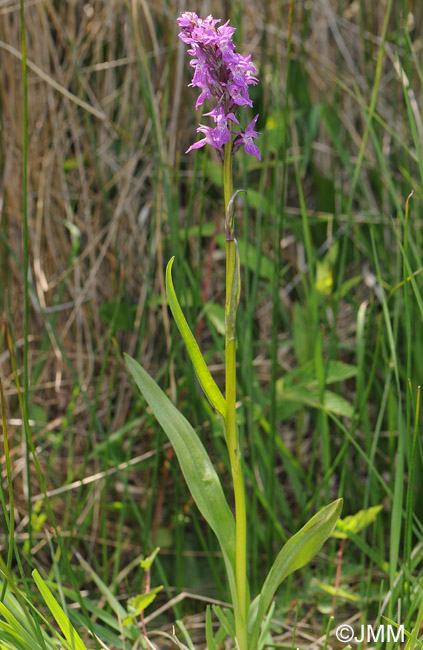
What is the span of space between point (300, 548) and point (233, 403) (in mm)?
197

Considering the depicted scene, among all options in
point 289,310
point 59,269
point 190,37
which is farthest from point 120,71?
point 190,37

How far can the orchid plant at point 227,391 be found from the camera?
26.5 inches

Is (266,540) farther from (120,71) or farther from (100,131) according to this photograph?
(120,71)

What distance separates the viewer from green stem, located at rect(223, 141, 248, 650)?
70cm

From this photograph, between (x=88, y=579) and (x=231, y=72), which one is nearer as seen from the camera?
(x=231, y=72)

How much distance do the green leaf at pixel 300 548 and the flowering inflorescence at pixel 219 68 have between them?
1.43 ft

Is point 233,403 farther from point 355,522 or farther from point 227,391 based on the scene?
point 355,522

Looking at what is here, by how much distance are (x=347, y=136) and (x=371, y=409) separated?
2.32ft

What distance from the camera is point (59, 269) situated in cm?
159

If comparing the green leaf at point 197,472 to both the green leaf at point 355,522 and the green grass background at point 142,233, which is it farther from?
the green grass background at point 142,233

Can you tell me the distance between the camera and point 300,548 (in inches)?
30.5

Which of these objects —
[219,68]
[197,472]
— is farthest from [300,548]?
[219,68]

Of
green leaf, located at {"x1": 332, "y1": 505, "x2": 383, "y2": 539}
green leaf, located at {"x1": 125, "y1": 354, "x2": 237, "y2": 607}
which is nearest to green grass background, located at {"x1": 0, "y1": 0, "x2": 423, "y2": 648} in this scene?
green leaf, located at {"x1": 332, "y1": 505, "x2": 383, "y2": 539}

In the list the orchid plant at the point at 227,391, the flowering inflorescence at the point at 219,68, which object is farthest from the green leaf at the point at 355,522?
the flowering inflorescence at the point at 219,68
